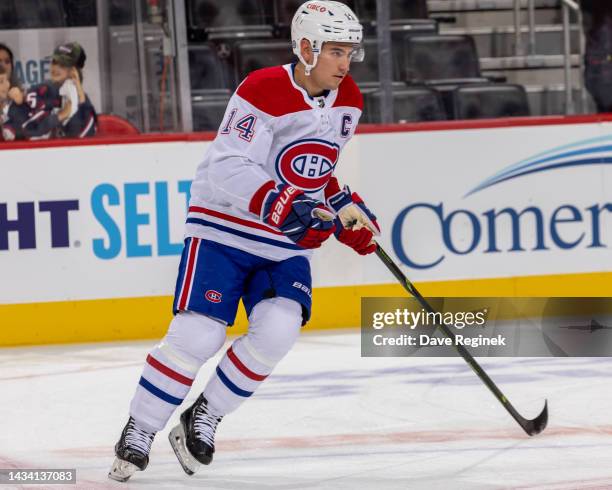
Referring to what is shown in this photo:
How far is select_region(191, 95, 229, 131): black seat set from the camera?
5512 millimetres

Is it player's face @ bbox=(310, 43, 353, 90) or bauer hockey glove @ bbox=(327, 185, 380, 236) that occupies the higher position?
player's face @ bbox=(310, 43, 353, 90)

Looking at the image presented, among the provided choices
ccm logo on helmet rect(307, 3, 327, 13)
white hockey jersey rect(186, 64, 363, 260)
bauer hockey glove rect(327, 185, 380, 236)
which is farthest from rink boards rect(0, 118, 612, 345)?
ccm logo on helmet rect(307, 3, 327, 13)

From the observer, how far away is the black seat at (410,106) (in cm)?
564

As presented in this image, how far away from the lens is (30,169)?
5.34 m

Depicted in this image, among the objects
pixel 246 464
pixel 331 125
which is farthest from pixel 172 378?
pixel 331 125

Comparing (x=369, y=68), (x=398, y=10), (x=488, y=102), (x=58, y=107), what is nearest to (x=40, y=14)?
(x=58, y=107)

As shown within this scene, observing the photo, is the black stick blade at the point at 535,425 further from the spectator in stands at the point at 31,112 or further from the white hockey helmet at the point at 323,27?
the spectator in stands at the point at 31,112

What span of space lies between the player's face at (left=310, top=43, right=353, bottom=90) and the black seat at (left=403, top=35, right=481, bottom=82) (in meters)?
2.57

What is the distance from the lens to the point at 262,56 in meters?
5.65

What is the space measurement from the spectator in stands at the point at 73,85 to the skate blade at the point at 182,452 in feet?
7.91

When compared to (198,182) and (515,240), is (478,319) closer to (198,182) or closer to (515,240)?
(515,240)

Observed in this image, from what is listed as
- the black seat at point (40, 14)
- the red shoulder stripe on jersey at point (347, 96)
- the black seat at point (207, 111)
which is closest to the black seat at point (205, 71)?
the black seat at point (207, 111)

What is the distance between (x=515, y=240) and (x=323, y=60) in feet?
8.57

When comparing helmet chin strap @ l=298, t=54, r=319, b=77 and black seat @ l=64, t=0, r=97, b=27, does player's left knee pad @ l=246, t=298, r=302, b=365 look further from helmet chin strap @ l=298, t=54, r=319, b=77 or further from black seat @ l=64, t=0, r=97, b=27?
black seat @ l=64, t=0, r=97, b=27
